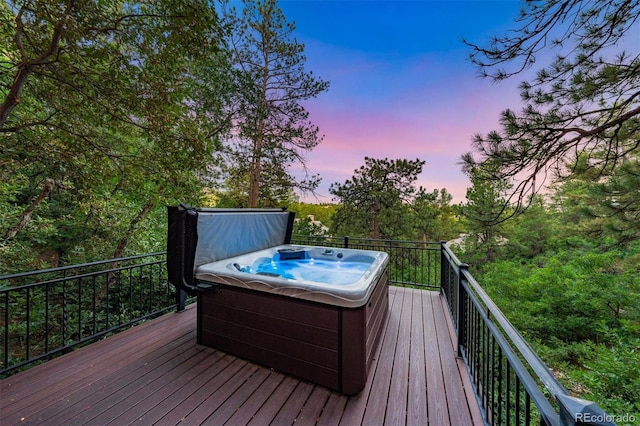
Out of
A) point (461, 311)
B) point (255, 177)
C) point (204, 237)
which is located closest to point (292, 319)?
point (204, 237)

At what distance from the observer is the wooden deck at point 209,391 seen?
1.73 m

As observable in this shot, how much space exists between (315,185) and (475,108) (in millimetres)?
4557

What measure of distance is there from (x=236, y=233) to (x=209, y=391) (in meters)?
1.86

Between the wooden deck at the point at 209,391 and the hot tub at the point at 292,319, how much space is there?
13cm

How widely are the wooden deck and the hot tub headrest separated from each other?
75 centimetres

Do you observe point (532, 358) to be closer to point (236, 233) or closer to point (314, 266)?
point (236, 233)

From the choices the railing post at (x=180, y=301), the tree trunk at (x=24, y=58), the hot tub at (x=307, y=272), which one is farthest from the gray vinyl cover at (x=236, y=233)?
Answer: the tree trunk at (x=24, y=58)

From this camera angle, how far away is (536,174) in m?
2.92

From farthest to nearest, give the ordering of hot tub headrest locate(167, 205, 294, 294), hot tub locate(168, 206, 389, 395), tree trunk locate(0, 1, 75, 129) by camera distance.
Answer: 1. hot tub headrest locate(167, 205, 294, 294)
2. tree trunk locate(0, 1, 75, 129)
3. hot tub locate(168, 206, 389, 395)

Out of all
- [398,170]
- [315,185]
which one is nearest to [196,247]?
[315,185]

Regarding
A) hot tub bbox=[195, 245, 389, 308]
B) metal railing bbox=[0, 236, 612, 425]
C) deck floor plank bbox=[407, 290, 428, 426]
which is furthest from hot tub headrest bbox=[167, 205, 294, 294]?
deck floor plank bbox=[407, 290, 428, 426]

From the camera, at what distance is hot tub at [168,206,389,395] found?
197 centimetres

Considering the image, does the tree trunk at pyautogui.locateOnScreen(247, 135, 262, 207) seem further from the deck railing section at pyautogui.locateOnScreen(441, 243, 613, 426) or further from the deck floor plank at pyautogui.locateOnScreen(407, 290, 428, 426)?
the deck railing section at pyautogui.locateOnScreen(441, 243, 613, 426)

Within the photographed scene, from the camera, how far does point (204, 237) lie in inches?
112
